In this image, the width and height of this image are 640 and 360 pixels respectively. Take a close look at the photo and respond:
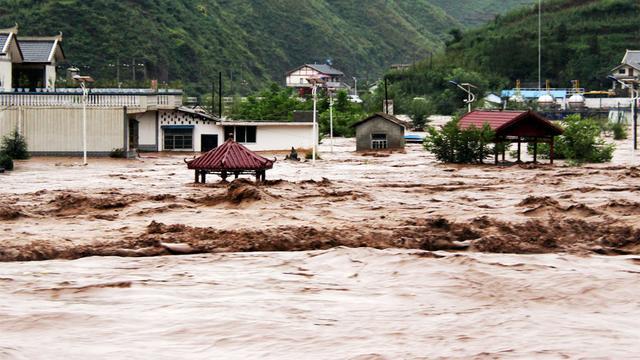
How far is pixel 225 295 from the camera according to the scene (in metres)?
15.4

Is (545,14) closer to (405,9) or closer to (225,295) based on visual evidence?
(405,9)

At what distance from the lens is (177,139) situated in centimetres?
5125

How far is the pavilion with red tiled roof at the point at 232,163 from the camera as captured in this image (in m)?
30.6

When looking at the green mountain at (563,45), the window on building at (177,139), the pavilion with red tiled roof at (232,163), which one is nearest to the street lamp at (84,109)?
the window on building at (177,139)

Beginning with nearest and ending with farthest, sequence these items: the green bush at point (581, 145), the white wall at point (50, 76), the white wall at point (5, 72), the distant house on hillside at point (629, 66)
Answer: the green bush at point (581, 145) → the white wall at point (5, 72) → the white wall at point (50, 76) → the distant house on hillside at point (629, 66)

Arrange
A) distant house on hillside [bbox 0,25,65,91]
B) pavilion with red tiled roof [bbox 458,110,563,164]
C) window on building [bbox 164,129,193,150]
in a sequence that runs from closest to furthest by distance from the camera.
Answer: pavilion with red tiled roof [bbox 458,110,563,164] → distant house on hillside [bbox 0,25,65,91] → window on building [bbox 164,129,193,150]

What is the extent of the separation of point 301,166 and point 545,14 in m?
86.4

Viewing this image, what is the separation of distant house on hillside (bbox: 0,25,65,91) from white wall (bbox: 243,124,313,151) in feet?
31.2

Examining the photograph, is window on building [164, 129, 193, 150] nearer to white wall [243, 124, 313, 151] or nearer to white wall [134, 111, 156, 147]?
white wall [134, 111, 156, 147]

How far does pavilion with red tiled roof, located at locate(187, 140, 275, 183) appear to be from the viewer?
30.6 metres

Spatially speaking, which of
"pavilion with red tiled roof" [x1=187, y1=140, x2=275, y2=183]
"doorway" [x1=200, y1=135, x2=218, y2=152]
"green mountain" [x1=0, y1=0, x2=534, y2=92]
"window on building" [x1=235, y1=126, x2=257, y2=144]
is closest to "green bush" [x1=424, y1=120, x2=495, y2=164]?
"window on building" [x1=235, y1=126, x2=257, y2=144]

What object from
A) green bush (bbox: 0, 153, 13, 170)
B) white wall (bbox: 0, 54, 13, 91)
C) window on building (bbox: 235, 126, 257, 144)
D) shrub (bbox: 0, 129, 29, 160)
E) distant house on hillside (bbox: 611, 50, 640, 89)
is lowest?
green bush (bbox: 0, 153, 13, 170)

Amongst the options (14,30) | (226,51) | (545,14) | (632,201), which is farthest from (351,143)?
(545,14)

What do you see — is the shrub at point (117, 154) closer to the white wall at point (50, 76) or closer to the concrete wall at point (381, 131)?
the white wall at point (50, 76)
